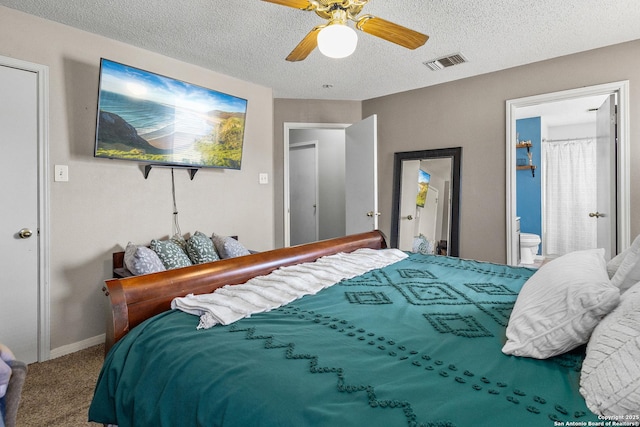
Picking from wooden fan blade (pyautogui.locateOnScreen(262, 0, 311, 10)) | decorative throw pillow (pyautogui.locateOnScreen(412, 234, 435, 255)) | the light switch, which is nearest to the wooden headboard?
wooden fan blade (pyautogui.locateOnScreen(262, 0, 311, 10))

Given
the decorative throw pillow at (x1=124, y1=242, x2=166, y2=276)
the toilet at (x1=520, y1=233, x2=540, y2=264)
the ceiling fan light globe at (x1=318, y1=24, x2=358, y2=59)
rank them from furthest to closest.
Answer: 1. the toilet at (x1=520, y1=233, x2=540, y2=264)
2. the decorative throw pillow at (x1=124, y1=242, x2=166, y2=276)
3. the ceiling fan light globe at (x1=318, y1=24, x2=358, y2=59)

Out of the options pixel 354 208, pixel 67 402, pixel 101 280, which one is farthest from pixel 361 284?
pixel 354 208

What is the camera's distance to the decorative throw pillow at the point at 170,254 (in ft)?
8.46

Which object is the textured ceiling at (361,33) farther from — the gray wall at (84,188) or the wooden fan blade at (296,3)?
the wooden fan blade at (296,3)

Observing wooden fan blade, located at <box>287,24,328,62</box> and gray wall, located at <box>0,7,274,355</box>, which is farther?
gray wall, located at <box>0,7,274,355</box>

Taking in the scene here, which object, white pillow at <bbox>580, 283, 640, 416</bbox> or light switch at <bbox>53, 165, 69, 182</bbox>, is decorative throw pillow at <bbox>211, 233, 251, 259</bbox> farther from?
white pillow at <bbox>580, 283, 640, 416</bbox>

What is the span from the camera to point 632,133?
284 cm

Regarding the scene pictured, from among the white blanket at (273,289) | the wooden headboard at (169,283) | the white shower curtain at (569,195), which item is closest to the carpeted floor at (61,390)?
the wooden headboard at (169,283)

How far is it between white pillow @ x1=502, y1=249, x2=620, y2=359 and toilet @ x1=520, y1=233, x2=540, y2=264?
4.54 meters

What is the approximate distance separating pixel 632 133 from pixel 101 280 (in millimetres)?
4371

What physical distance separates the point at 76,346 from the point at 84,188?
1.16 m

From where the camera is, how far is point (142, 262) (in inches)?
92.4

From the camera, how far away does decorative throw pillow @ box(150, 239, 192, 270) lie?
258 cm

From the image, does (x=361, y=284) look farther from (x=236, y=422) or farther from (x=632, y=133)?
(x=632, y=133)
